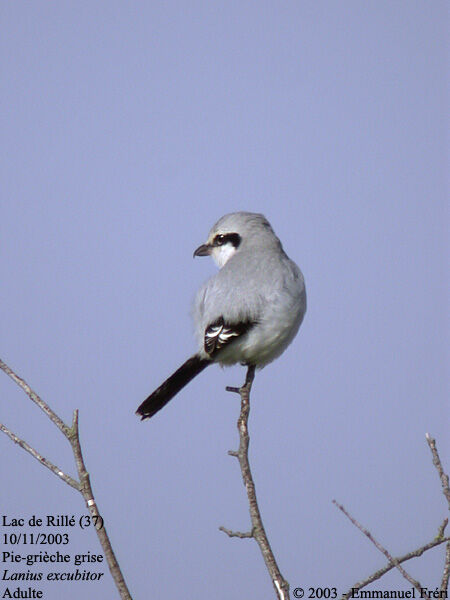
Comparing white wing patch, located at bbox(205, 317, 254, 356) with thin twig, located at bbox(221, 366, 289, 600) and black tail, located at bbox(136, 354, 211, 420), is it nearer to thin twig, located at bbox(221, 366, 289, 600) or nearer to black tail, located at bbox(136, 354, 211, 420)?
black tail, located at bbox(136, 354, 211, 420)

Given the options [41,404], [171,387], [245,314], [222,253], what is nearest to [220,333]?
[245,314]

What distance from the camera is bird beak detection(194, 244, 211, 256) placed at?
3691 millimetres

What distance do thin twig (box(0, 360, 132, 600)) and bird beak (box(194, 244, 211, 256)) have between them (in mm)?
2118

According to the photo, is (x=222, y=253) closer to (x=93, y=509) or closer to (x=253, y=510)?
(x=253, y=510)

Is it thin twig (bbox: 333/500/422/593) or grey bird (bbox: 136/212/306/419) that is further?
grey bird (bbox: 136/212/306/419)

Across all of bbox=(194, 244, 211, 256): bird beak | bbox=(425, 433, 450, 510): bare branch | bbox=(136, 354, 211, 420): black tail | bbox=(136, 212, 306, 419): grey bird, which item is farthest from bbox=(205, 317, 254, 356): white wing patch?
bbox=(425, 433, 450, 510): bare branch

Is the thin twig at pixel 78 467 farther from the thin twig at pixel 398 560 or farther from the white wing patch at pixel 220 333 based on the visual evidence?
the white wing patch at pixel 220 333

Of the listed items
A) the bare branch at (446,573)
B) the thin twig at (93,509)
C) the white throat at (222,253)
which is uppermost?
the white throat at (222,253)

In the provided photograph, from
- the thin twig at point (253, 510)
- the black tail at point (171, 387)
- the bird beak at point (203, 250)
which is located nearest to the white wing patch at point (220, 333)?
the black tail at point (171, 387)

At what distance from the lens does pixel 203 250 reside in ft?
12.2

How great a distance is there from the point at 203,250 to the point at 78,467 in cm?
225

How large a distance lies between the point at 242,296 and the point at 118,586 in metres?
1.68

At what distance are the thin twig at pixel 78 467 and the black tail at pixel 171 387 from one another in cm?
156

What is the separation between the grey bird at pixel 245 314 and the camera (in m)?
2.99
